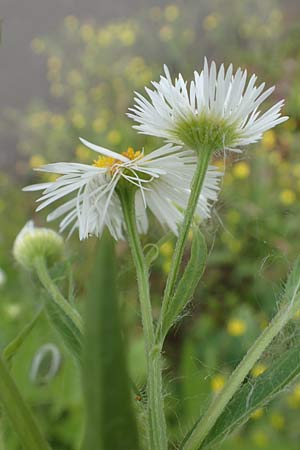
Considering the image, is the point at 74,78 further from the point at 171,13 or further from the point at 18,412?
the point at 18,412

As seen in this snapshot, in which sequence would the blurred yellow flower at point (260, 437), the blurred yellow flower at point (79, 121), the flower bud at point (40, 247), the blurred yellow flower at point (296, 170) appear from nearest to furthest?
the flower bud at point (40, 247) < the blurred yellow flower at point (260, 437) < the blurred yellow flower at point (296, 170) < the blurred yellow flower at point (79, 121)

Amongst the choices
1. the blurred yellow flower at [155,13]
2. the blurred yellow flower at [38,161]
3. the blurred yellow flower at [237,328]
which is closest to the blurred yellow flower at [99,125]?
the blurred yellow flower at [38,161]

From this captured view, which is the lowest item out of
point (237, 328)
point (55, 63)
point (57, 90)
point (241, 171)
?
point (237, 328)

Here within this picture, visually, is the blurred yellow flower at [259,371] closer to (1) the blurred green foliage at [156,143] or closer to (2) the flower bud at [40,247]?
(2) the flower bud at [40,247]

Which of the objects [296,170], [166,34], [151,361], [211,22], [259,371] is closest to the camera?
[151,361]

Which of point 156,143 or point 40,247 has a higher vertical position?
point 156,143

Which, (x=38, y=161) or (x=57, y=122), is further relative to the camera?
(x=57, y=122)

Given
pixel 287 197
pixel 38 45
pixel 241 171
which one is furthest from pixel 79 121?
pixel 287 197
